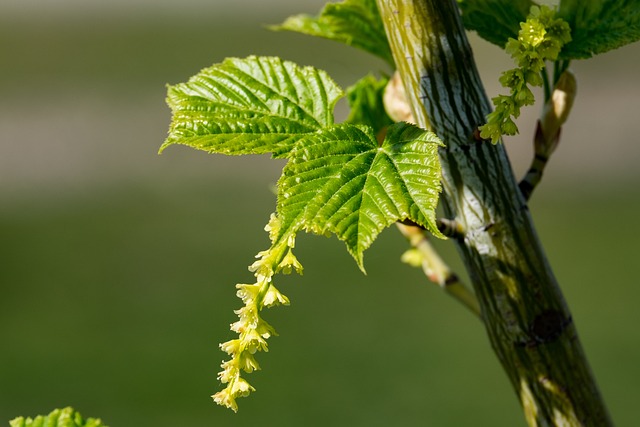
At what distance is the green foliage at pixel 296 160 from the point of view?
30 cm

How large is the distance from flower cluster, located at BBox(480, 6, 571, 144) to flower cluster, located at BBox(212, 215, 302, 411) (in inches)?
3.7

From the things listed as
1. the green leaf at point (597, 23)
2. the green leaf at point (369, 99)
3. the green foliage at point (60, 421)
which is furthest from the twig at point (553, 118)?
the green foliage at point (60, 421)

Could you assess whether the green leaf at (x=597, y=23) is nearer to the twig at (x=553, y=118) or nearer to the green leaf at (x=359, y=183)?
the twig at (x=553, y=118)

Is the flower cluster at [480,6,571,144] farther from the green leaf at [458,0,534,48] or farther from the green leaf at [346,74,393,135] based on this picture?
the green leaf at [346,74,393,135]

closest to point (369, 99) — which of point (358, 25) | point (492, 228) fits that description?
point (358, 25)

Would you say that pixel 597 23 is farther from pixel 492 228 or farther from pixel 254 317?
pixel 254 317

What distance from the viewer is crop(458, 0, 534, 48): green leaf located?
393mm

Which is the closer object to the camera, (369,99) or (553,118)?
(553,118)

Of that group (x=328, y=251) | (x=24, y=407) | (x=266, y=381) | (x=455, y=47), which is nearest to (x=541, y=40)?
(x=455, y=47)

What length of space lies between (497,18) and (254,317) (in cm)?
21

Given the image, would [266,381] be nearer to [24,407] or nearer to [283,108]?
[24,407]

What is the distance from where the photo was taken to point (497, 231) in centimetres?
36

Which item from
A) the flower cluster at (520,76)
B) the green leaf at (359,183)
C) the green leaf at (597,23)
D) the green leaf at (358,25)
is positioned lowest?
the green leaf at (359,183)

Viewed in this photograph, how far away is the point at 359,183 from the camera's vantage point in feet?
1.07
